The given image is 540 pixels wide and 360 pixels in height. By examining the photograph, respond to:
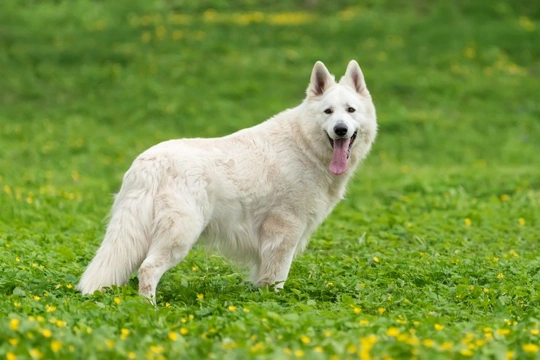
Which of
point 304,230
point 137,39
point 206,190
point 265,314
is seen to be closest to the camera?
point 265,314

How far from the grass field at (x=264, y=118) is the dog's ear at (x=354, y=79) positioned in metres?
1.70

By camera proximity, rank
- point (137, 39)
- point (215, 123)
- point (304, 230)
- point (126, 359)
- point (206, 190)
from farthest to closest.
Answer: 1. point (137, 39)
2. point (215, 123)
3. point (304, 230)
4. point (206, 190)
5. point (126, 359)

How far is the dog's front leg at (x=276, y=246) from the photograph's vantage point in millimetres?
7125

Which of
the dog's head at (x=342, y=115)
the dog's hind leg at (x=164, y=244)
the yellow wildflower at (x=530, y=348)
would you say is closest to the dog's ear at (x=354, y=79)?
the dog's head at (x=342, y=115)

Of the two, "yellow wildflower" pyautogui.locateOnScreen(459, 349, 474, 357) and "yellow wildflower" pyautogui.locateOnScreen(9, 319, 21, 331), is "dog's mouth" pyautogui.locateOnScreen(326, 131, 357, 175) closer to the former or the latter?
"yellow wildflower" pyautogui.locateOnScreen(459, 349, 474, 357)

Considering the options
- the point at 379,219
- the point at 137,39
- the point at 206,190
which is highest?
the point at 137,39

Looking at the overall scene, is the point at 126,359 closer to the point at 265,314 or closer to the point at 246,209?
the point at 265,314

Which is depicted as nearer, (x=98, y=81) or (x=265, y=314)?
(x=265, y=314)

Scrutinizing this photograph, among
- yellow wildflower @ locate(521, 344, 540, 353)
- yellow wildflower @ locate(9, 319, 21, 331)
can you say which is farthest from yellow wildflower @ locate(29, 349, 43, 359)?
yellow wildflower @ locate(521, 344, 540, 353)

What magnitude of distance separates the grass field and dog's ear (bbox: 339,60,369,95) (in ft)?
5.57

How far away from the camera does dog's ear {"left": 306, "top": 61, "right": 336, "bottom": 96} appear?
7520 millimetres

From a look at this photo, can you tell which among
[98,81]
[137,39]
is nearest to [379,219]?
[98,81]

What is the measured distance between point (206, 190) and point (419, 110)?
1211cm

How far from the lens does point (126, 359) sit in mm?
4633
